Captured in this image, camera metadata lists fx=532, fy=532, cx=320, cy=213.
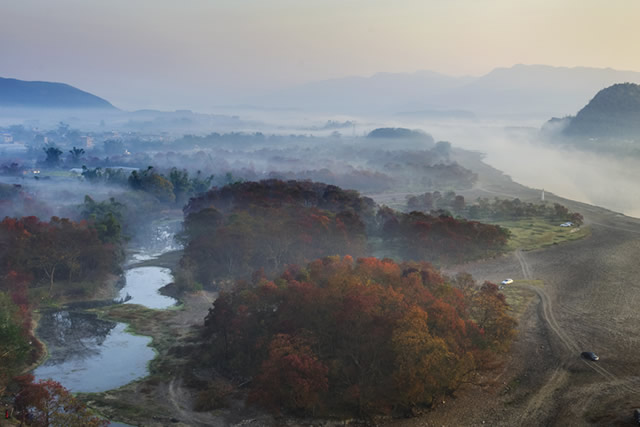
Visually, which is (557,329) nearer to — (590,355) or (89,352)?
(590,355)

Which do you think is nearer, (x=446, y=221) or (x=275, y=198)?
(x=446, y=221)

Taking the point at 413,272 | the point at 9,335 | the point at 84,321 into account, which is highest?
the point at 413,272

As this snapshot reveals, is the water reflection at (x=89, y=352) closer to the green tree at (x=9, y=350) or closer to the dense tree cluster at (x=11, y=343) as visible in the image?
the dense tree cluster at (x=11, y=343)

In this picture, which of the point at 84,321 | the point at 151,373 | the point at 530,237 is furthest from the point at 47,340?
the point at 530,237

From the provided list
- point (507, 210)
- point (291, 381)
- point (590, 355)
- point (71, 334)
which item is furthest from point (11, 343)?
point (507, 210)

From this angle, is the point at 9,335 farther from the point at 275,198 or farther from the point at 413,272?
the point at 275,198

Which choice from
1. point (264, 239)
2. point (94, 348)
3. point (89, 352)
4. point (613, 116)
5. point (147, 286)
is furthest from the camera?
point (613, 116)

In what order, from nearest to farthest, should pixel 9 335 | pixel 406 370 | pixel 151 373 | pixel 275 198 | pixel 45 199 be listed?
pixel 406 370
pixel 9 335
pixel 151 373
pixel 275 198
pixel 45 199

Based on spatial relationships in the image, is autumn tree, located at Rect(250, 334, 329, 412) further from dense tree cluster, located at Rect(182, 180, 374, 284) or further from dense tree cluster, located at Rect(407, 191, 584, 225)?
dense tree cluster, located at Rect(407, 191, 584, 225)
